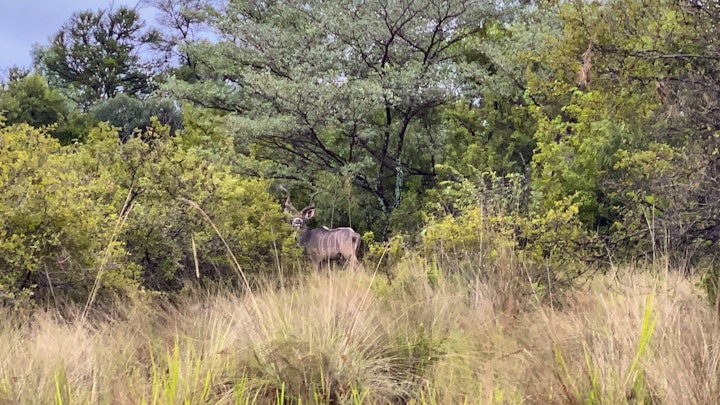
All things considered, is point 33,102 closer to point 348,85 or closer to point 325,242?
point 348,85

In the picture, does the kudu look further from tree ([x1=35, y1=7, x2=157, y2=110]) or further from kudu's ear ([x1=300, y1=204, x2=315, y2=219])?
tree ([x1=35, y1=7, x2=157, y2=110])

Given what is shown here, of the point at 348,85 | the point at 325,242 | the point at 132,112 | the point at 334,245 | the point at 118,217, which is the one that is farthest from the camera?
the point at 132,112

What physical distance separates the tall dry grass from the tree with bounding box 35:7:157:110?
82.2 ft

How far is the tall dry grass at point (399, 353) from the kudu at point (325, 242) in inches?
195

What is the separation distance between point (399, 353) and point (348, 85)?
8691 mm

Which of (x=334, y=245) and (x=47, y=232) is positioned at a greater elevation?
(x=47, y=232)

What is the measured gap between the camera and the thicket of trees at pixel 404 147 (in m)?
5.15

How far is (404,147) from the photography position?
45.1ft

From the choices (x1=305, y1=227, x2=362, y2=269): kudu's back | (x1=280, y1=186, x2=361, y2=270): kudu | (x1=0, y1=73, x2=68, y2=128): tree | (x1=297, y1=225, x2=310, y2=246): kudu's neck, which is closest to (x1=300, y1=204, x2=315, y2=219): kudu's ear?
(x1=280, y1=186, x2=361, y2=270): kudu

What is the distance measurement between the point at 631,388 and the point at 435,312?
2.09 meters

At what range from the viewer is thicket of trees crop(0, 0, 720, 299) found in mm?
5152

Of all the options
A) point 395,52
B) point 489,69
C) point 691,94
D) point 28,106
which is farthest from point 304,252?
point 28,106

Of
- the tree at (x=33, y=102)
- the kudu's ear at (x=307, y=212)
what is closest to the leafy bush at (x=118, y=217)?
the kudu's ear at (x=307, y=212)

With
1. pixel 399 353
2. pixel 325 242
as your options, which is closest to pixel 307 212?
pixel 325 242
